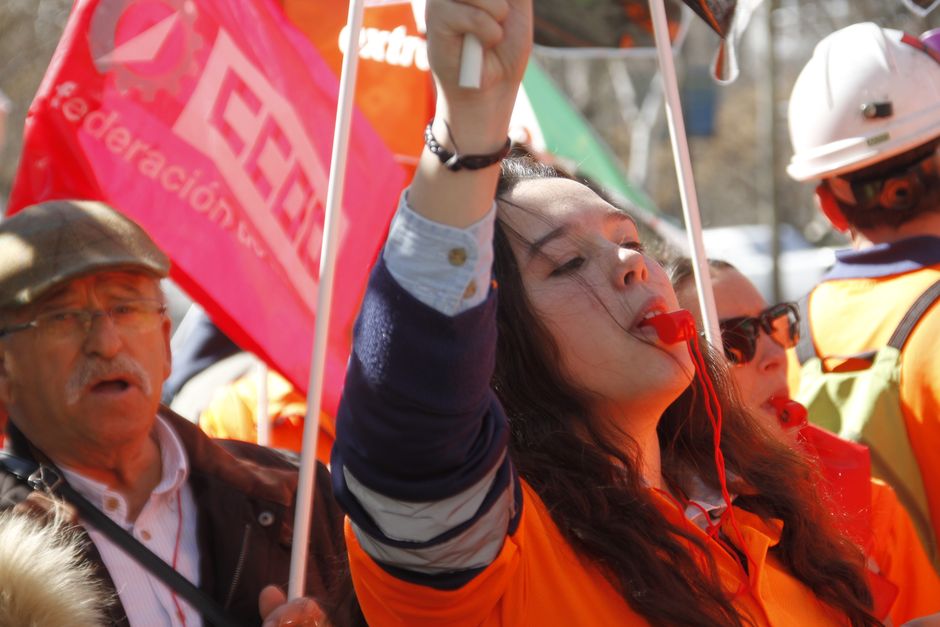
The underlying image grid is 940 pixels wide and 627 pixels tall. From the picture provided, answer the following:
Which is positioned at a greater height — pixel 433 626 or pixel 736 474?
pixel 433 626

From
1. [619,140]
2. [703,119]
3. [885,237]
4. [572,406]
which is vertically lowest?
[619,140]

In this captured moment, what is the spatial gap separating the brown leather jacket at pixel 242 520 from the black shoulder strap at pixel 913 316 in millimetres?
1334

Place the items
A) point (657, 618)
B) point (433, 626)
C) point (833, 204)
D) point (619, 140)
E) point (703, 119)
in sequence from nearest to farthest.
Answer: point (433, 626), point (657, 618), point (833, 204), point (703, 119), point (619, 140)

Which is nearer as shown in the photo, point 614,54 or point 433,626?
point 433,626

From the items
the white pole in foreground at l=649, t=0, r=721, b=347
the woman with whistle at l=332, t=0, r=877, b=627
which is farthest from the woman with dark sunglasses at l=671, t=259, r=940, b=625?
the woman with whistle at l=332, t=0, r=877, b=627

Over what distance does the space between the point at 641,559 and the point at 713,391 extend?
0.44 metres

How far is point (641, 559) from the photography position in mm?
1724

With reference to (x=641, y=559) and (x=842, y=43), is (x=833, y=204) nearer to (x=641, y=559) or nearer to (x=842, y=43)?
(x=842, y=43)

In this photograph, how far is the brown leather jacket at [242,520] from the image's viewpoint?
2500 mm

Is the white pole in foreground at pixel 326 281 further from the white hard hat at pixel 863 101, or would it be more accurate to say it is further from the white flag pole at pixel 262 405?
the white hard hat at pixel 863 101

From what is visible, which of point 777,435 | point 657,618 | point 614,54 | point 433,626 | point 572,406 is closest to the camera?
point 433,626

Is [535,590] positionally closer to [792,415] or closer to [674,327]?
[674,327]

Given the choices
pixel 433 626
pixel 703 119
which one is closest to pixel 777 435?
pixel 433 626

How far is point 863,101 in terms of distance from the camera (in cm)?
359
